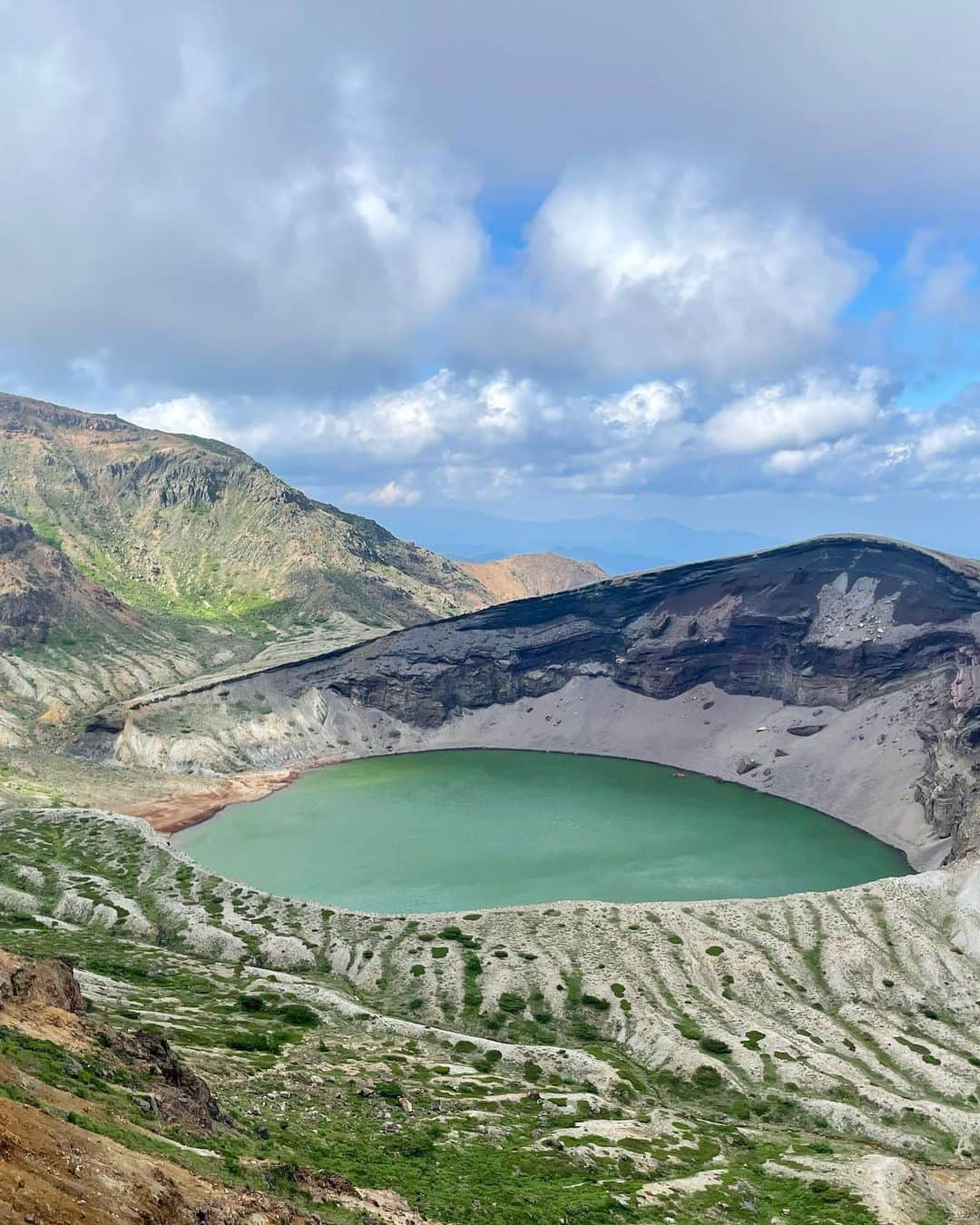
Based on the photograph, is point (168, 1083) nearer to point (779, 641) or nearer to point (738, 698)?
point (738, 698)

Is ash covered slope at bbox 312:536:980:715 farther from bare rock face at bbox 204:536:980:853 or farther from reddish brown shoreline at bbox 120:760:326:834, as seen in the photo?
reddish brown shoreline at bbox 120:760:326:834

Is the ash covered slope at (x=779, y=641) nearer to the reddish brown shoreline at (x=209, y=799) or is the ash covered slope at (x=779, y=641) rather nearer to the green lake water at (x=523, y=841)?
the green lake water at (x=523, y=841)

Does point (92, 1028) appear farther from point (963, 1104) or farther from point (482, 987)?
point (963, 1104)

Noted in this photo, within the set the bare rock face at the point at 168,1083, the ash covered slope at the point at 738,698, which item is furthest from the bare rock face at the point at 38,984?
the ash covered slope at the point at 738,698

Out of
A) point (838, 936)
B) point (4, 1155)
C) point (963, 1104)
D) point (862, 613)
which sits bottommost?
point (963, 1104)

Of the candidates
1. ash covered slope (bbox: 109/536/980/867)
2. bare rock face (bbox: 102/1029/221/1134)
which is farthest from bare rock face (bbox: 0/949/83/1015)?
ash covered slope (bbox: 109/536/980/867)

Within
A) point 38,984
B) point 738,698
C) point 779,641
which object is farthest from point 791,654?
point 38,984

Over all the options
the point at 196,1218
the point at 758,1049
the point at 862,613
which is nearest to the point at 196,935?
the point at 758,1049
